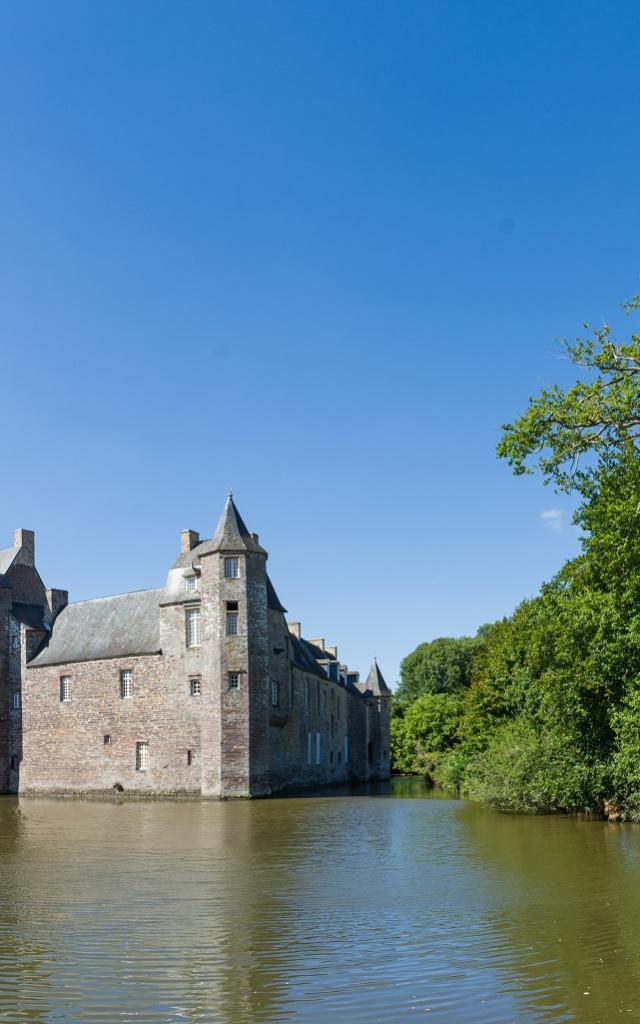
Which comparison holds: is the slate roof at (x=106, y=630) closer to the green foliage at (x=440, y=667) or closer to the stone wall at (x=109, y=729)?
the stone wall at (x=109, y=729)

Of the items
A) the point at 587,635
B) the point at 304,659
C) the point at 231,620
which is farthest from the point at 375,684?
the point at 587,635

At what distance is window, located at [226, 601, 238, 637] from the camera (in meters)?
39.7

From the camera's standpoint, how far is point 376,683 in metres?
66.7

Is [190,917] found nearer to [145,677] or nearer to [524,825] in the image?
[524,825]

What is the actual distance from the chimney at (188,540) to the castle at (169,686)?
9cm

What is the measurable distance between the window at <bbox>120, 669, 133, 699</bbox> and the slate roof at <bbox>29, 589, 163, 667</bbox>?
846mm

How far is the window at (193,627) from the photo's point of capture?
41125 millimetres

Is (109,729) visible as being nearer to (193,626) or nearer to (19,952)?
(193,626)

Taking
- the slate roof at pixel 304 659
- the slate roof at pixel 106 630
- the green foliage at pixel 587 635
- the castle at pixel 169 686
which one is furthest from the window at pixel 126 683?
the green foliage at pixel 587 635

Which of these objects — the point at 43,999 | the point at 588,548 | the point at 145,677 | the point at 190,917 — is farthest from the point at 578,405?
the point at 145,677

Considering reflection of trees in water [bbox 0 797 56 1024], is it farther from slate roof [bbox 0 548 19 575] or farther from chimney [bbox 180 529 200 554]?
slate roof [bbox 0 548 19 575]

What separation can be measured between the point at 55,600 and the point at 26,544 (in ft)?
13.2

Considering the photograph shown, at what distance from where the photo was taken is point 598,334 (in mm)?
16781

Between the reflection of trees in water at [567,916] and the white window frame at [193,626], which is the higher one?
the white window frame at [193,626]
